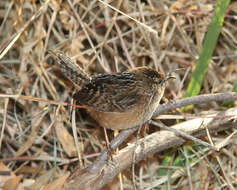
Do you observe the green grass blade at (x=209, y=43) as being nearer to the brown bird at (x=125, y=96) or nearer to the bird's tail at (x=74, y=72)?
the brown bird at (x=125, y=96)

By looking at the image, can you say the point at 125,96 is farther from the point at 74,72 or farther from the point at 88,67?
the point at 88,67

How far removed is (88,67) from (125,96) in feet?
2.82

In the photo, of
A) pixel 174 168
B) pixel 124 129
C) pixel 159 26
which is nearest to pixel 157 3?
pixel 159 26

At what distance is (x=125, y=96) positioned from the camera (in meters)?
2.63

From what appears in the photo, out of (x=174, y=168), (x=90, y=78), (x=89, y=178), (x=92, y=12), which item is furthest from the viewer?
(x=92, y=12)

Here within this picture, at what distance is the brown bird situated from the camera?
8.52ft

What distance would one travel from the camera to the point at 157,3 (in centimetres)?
339

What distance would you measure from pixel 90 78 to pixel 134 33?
818 millimetres

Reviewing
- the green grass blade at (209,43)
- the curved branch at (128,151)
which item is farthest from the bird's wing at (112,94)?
the green grass blade at (209,43)

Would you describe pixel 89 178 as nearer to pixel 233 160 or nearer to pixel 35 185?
pixel 35 185

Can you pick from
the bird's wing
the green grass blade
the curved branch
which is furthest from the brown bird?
the green grass blade

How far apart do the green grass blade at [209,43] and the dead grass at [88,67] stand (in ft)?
0.71

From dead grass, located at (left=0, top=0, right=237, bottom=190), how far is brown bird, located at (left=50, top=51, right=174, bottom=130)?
43 cm

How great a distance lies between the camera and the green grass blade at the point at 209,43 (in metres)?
2.78
